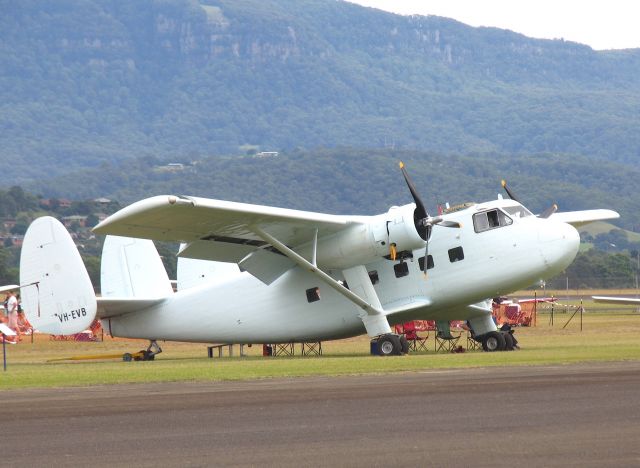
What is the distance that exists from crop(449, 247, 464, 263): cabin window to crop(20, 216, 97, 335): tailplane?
31.8 ft

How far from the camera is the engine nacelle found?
3403 centimetres

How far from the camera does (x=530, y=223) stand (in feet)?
113

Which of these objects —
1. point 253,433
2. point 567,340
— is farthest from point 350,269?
point 253,433

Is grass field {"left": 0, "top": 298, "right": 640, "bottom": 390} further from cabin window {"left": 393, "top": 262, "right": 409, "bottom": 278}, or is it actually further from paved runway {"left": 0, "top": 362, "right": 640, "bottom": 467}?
paved runway {"left": 0, "top": 362, "right": 640, "bottom": 467}

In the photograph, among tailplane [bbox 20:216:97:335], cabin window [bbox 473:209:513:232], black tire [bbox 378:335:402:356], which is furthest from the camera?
tailplane [bbox 20:216:97:335]

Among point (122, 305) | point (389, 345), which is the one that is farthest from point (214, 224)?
point (122, 305)

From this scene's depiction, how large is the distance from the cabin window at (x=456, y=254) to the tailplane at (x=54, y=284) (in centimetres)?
969

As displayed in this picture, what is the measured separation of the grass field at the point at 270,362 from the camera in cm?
2902

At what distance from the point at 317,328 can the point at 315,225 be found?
3.86 metres

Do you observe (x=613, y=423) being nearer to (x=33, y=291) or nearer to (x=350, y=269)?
(x=350, y=269)

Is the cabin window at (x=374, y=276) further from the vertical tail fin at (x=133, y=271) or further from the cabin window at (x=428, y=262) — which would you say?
the vertical tail fin at (x=133, y=271)

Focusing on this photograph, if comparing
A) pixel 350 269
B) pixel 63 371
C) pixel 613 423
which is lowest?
pixel 613 423

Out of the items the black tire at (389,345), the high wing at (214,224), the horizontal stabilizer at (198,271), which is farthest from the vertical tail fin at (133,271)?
the black tire at (389,345)

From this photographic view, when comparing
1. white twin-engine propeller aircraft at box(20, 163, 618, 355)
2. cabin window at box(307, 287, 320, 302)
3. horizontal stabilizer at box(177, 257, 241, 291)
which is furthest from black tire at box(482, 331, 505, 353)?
horizontal stabilizer at box(177, 257, 241, 291)
